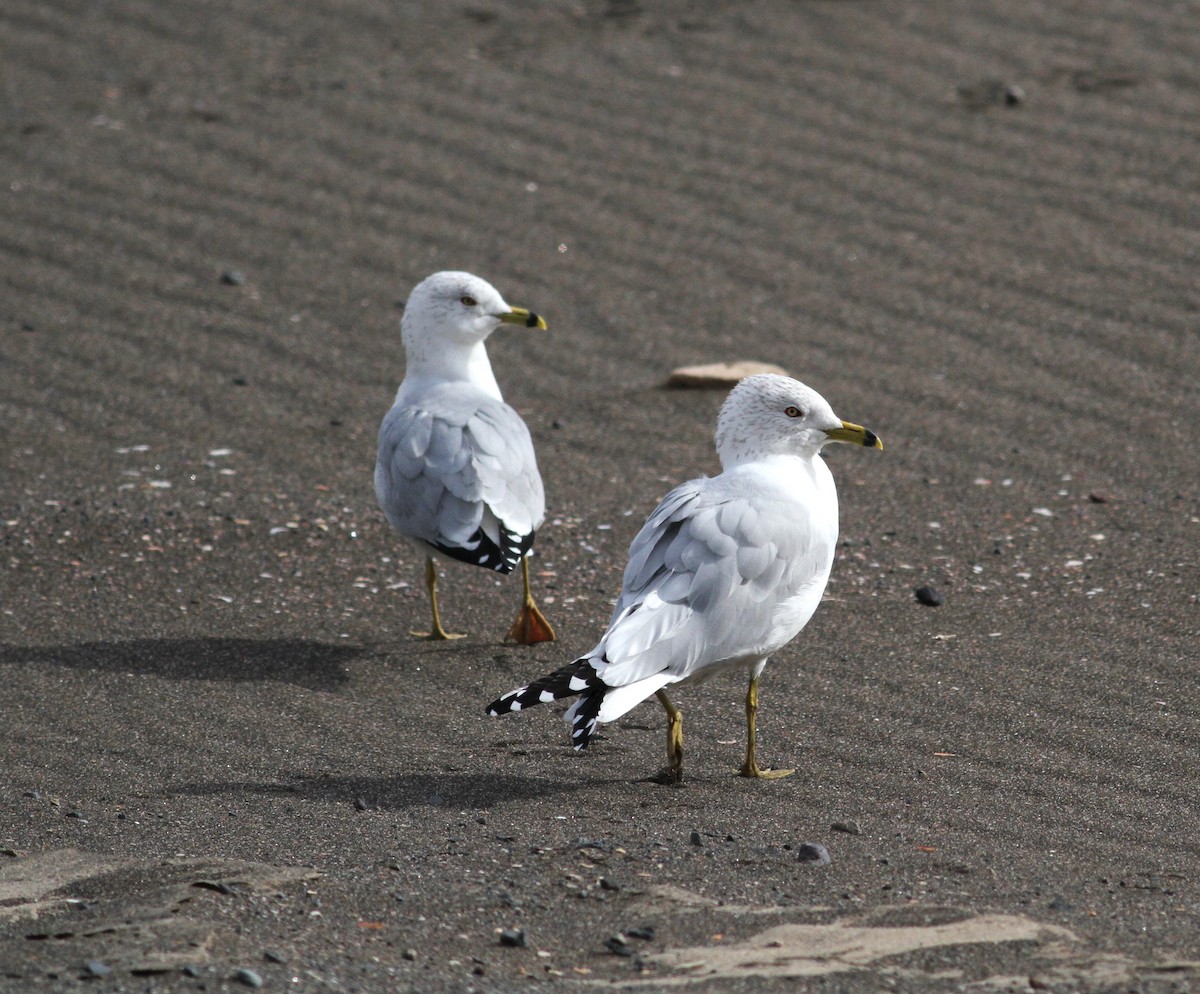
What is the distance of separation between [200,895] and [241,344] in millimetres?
5302

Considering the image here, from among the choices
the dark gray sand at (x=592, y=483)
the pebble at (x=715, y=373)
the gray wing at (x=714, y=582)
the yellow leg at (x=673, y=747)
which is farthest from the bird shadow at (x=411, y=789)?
the pebble at (x=715, y=373)

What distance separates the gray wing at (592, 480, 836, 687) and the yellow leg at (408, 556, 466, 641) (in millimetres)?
1380

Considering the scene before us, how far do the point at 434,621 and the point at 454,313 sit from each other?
138cm

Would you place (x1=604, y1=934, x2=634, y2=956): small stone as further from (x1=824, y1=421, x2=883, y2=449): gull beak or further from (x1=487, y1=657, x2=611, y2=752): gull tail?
(x1=824, y1=421, x2=883, y2=449): gull beak

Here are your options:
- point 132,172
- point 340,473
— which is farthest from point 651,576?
point 132,172

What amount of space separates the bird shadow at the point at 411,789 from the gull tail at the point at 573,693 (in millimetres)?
373

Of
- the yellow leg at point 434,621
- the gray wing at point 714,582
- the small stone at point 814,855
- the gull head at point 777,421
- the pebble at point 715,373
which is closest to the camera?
the small stone at point 814,855

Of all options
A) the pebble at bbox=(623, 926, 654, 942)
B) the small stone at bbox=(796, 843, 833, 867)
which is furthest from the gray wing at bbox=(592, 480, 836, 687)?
the pebble at bbox=(623, 926, 654, 942)

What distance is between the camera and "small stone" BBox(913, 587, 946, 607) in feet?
20.5

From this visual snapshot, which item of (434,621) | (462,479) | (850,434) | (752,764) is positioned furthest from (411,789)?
(850,434)

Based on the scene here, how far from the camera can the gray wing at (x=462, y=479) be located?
5.98m

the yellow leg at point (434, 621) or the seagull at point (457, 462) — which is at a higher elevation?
the seagull at point (457, 462)

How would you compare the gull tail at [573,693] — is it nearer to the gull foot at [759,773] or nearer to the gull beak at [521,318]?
the gull foot at [759,773]

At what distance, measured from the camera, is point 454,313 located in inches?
272
